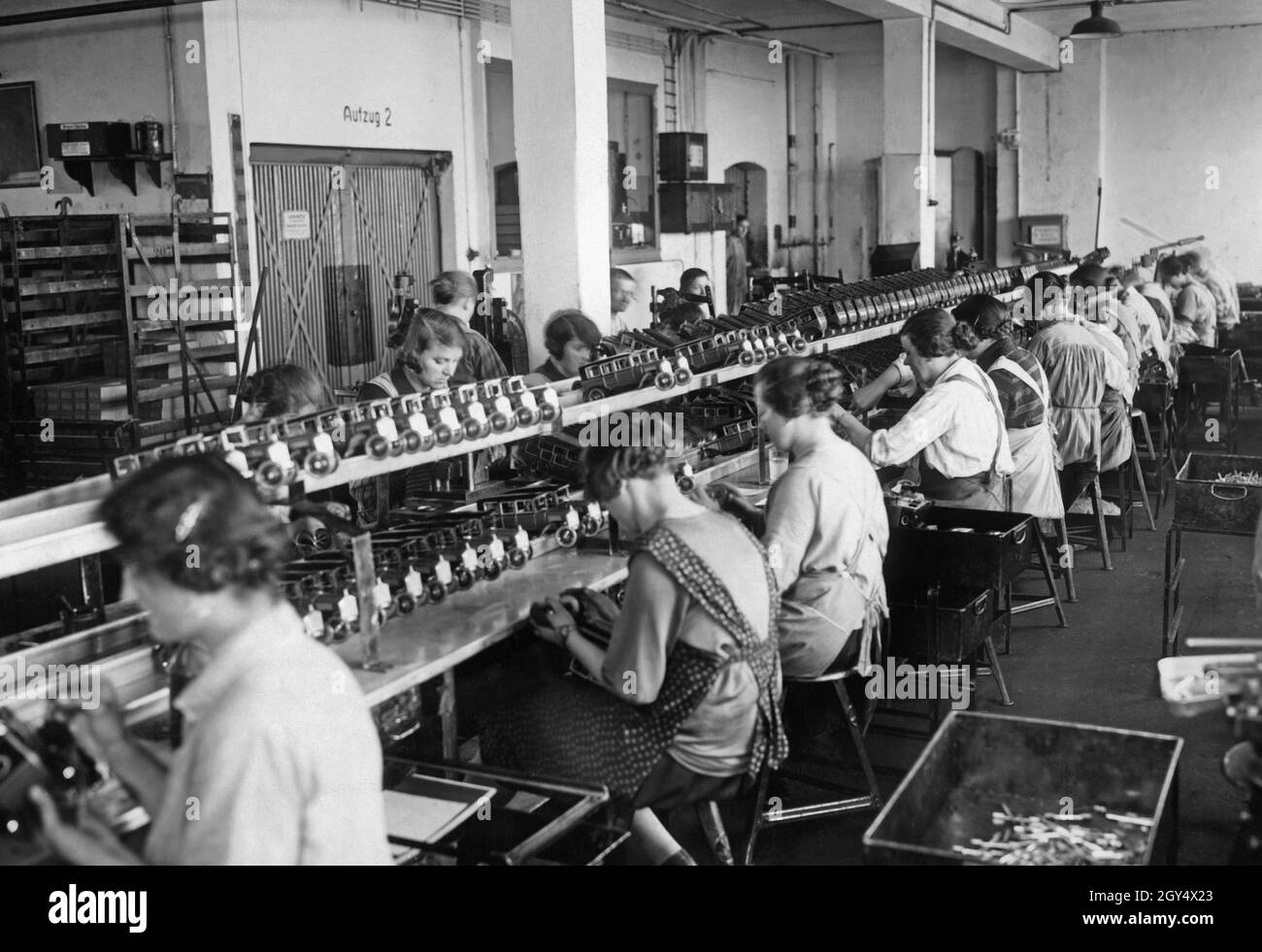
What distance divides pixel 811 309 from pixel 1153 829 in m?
4.30

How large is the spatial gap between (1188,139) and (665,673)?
14872mm

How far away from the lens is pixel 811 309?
684 centimetres

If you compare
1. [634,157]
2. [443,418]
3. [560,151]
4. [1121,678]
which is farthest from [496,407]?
[634,157]

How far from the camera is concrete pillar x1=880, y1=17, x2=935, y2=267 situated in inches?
457

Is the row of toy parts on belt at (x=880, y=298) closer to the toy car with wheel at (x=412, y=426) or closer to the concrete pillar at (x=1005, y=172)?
the toy car with wheel at (x=412, y=426)

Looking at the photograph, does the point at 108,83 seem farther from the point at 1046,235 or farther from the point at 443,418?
the point at 1046,235

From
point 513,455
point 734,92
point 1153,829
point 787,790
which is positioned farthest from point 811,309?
point 734,92

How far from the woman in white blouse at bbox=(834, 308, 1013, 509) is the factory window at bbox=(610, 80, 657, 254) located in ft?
24.3

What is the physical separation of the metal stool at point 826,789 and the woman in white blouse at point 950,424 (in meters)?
1.48

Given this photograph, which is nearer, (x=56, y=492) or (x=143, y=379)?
(x=56, y=492)

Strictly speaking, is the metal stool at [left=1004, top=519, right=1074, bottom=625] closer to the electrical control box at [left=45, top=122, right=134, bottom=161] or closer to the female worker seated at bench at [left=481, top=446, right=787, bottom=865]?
the female worker seated at bench at [left=481, top=446, right=787, bottom=865]

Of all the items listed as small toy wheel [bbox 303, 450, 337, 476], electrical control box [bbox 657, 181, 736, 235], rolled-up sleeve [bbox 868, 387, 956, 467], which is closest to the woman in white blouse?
rolled-up sleeve [bbox 868, 387, 956, 467]

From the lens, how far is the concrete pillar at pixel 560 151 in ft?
19.9
